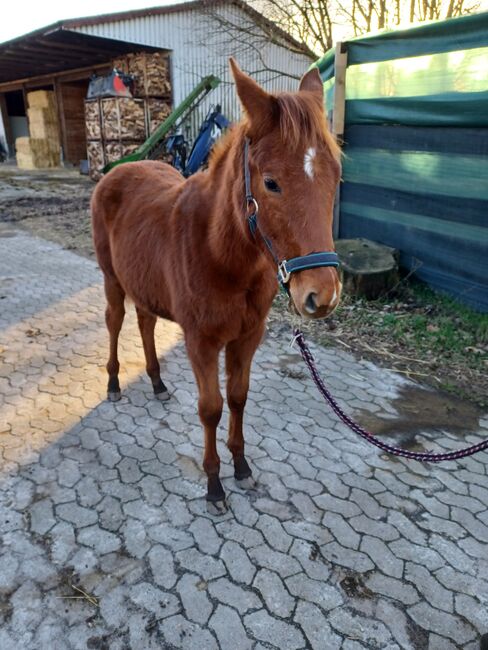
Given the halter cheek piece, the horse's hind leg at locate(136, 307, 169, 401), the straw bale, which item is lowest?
the horse's hind leg at locate(136, 307, 169, 401)

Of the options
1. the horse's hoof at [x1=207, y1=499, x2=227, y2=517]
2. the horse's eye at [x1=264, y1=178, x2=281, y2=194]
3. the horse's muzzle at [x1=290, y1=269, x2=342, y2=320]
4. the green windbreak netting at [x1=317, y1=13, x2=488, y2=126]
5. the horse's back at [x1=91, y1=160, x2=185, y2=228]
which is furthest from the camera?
the green windbreak netting at [x1=317, y1=13, x2=488, y2=126]

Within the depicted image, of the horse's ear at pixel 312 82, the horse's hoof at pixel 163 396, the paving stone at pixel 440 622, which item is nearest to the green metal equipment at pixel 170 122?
the horse's hoof at pixel 163 396

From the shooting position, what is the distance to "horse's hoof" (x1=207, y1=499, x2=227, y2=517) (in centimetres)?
254

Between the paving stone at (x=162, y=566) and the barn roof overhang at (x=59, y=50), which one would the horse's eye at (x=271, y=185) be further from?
the barn roof overhang at (x=59, y=50)

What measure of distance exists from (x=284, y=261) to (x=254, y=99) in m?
0.62

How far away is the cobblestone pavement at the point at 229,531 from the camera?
1955 mm

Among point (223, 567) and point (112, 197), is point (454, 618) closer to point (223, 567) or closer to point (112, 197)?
point (223, 567)

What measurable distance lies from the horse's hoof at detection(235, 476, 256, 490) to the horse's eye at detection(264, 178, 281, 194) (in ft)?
6.00

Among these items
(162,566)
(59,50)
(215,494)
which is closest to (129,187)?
(215,494)

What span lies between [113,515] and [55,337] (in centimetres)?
281

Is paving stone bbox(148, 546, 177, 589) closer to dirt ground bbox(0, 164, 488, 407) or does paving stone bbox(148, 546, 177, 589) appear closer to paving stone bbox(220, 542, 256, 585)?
paving stone bbox(220, 542, 256, 585)

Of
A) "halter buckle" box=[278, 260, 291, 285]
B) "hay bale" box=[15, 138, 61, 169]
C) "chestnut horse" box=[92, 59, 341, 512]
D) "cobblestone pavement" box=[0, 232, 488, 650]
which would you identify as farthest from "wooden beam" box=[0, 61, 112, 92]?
"halter buckle" box=[278, 260, 291, 285]

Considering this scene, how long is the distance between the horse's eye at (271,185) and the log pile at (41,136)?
79.3ft

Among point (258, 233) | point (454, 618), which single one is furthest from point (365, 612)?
point (258, 233)
